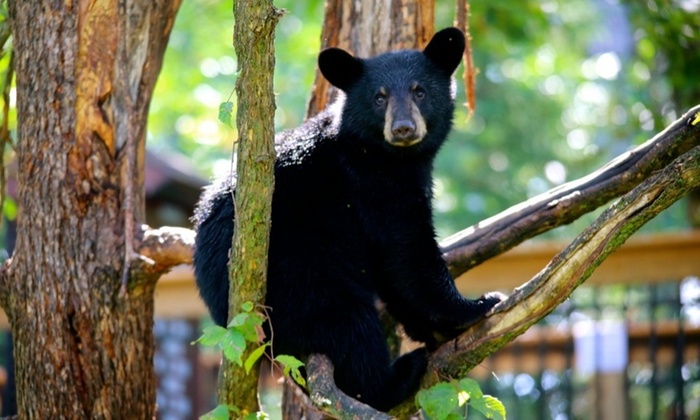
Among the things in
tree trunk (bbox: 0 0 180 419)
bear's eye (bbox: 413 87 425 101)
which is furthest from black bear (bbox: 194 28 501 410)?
A: tree trunk (bbox: 0 0 180 419)

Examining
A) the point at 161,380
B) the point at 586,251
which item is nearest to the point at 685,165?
the point at 586,251

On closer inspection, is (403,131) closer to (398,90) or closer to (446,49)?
(398,90)

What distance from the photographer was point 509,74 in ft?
58.2

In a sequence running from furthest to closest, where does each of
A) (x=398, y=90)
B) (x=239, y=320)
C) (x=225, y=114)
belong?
(x=398, y=90) → (x=239, y=320) → (x=225, y=114)

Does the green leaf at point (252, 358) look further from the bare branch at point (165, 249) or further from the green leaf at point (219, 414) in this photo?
the bare branch at point (165, 249)

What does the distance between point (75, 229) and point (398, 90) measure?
1.77 m

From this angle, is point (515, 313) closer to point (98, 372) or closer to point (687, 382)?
point (98, 372)

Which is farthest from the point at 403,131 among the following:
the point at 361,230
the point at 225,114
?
the point at 225,114

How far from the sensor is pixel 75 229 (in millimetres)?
4379

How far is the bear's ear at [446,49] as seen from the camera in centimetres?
495

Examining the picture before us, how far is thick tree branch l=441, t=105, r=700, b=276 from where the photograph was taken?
430 cm

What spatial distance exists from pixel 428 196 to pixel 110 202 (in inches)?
62.2

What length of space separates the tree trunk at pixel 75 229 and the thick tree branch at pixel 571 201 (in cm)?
161

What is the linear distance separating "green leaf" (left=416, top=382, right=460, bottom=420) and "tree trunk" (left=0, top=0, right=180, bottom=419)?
65.2 inches
